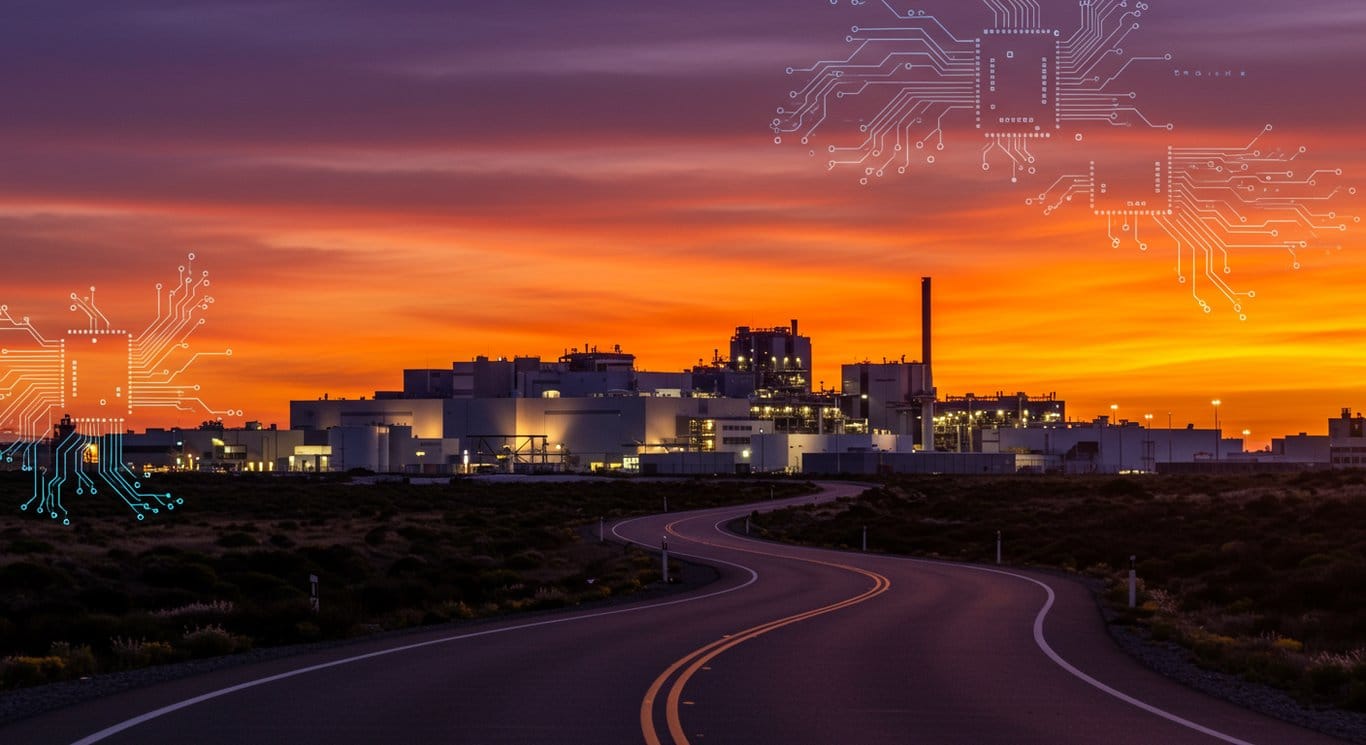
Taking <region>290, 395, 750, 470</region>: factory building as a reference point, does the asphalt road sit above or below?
below

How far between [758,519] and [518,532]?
15.9 metres

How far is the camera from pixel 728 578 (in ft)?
120

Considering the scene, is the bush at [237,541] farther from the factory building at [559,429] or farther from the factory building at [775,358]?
the factory building at [775,358]

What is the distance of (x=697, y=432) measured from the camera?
14712cm

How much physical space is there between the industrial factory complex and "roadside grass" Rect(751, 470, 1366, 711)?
47.3 metres

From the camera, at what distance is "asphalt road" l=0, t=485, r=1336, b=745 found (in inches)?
476

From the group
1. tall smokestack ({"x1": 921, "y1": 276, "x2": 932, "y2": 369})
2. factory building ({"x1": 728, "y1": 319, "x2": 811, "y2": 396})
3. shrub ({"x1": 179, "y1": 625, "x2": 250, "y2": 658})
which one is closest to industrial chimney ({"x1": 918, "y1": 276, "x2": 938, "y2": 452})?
tall smokestack ({"x1": 921, "y1": 276, "x2": 932, "y2": 369})

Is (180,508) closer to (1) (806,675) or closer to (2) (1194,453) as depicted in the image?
(1) (806,675)

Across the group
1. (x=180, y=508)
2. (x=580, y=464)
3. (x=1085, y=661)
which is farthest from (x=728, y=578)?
(x=580, y=464)

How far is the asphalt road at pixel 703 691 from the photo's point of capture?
12.1 meters

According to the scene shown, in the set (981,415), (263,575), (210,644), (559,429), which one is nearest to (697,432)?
(559,429)

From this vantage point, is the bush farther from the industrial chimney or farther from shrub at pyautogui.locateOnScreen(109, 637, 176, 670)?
the industrial chimney

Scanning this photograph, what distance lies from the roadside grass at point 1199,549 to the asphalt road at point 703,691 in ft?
5.17

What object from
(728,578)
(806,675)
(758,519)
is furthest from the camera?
(758,519)
